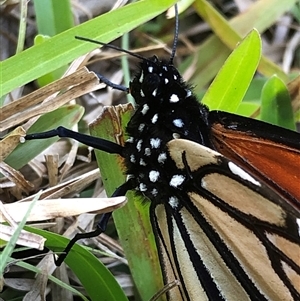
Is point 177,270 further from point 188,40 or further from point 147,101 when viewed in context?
point 188,40

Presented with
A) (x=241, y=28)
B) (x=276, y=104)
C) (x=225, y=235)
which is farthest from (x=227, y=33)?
(x=225, y=235)

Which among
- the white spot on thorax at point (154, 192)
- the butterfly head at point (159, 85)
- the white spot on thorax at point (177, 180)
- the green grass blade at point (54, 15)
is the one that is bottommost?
the white spot on thorax at point (177, 180)

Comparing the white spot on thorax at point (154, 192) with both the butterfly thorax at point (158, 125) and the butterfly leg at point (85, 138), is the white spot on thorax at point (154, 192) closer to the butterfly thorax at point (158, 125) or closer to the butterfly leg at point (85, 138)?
the butterfly thorax at point (158, 125)

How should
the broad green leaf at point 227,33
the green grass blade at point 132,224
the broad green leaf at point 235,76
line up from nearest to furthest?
the green grass blade at point 132,224 < the broad green leaf at point 235,76 < the broad green leaf at point 227,33

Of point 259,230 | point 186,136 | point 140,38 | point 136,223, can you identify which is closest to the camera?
point 259,230

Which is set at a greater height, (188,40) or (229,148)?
(188,40)

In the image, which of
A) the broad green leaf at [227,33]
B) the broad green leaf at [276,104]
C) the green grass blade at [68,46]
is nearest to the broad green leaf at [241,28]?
the broad green leaf at [227,33]

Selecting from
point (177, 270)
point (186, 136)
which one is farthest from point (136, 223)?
point (186, 136)

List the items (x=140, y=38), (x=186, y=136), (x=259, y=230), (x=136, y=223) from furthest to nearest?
(x=140, y=38) < (x=136, y=223) < (x=186, y=136) < (x=259, y=230)

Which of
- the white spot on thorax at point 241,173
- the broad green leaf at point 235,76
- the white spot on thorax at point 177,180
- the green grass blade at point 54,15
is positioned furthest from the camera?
the green grass blade at point 54,15
